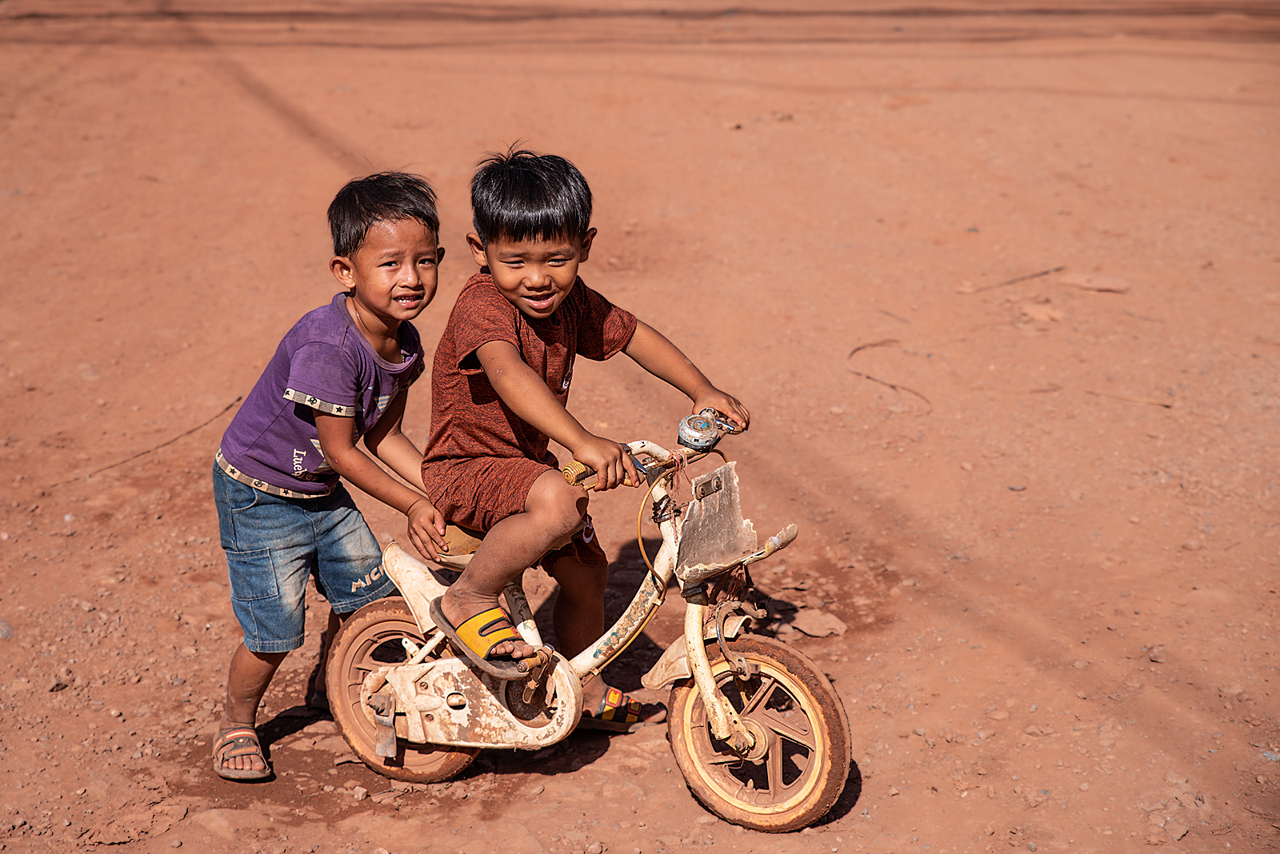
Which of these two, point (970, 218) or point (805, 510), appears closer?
point (805, 510)

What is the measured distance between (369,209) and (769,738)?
1778 millimetres

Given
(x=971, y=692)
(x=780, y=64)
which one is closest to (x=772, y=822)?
(x=971, y=692)

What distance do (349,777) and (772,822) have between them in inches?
51.9

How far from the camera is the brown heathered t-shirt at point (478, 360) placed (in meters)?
2.47

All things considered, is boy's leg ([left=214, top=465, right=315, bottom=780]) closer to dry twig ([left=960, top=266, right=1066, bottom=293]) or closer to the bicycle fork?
the bicycle fork

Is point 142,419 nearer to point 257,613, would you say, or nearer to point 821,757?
point 257,613

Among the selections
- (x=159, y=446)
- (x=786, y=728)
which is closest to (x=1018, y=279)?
(x=786, y=728)

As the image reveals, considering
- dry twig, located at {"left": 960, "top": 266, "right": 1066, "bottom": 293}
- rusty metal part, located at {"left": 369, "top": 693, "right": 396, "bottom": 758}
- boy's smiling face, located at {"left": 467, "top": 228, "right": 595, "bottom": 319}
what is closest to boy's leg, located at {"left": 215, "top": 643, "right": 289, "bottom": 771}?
rusty metal part, located at {"left": 369, "top": 693, "right": 396, "bottom": 758}

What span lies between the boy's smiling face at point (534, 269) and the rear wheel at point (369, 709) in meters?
1.05

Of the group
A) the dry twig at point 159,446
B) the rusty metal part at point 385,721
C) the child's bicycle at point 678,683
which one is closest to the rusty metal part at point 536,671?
the child's bicycle at point 678,683

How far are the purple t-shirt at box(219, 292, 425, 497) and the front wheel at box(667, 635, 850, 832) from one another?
1.17m

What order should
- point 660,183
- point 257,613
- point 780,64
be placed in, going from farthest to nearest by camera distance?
point 780,64, point 660,183, point 257,613

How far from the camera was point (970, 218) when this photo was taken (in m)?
7.12

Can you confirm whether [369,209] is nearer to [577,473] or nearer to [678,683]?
[577,473]
